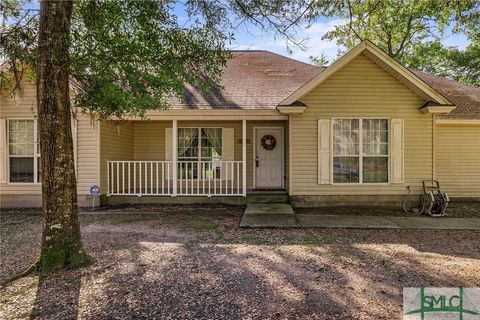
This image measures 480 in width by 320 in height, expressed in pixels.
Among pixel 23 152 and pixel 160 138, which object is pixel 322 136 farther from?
pixel 23 152

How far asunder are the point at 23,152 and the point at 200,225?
592 cm

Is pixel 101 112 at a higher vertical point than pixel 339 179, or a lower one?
higher

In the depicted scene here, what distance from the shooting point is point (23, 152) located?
9352 millimetres

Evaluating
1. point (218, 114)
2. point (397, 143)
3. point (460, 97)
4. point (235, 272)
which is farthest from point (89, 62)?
point (460, 97)

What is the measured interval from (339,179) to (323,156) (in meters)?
0.80

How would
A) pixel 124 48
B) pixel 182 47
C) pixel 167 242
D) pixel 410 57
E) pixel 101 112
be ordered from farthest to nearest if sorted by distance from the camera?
pixel 410 57 → pixel 167 242 → pixel 101 112 → pixel 182 47 → pixel 124 48

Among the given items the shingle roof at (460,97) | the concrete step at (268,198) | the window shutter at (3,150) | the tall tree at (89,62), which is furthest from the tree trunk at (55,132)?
the shingle roof at (460,97)

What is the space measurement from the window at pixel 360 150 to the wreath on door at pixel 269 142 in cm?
243

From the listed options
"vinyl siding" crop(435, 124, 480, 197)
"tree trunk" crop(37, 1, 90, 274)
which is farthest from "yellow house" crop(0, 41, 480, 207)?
"tree trunk" crop(37, 1, 90, 274)

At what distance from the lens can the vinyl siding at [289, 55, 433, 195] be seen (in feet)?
29.4

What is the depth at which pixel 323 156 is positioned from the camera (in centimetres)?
903

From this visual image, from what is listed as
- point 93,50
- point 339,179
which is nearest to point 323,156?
point 339,179

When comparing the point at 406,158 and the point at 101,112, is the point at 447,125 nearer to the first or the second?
the point at 406,158

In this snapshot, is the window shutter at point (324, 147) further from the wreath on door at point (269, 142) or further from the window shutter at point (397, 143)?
the wreath on door at point (269, 142)
